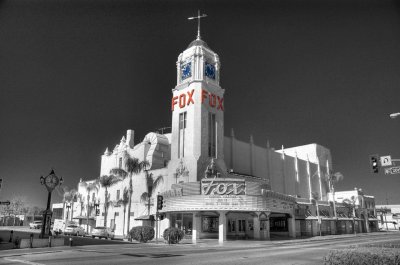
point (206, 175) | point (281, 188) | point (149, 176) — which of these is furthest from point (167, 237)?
point (281, 188)

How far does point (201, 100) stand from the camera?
182 feet

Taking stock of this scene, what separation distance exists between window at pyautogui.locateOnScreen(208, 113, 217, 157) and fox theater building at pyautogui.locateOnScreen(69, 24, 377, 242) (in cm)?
17

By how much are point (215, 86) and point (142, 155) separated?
2063 cm

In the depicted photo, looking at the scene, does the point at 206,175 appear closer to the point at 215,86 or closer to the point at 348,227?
the point at 215,86

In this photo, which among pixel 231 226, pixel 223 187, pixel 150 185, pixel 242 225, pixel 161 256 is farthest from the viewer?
pixel 150 185

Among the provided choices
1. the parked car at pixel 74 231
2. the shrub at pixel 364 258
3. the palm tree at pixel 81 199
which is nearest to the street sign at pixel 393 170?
the shrub at pixel 364 258

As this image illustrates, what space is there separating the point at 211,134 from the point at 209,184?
1634 centimetres

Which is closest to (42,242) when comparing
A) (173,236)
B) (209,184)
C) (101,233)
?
(173,236)

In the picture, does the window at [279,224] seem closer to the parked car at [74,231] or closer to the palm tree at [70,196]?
the parked car at [74,231]

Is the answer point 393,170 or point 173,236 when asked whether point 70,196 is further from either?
point 393,170

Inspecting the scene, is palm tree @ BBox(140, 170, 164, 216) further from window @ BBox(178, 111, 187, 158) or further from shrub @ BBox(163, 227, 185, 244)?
shrub @ BBox(163, 227, 185, 244)

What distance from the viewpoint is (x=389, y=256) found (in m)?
10.9

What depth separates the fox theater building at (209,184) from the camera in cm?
4222

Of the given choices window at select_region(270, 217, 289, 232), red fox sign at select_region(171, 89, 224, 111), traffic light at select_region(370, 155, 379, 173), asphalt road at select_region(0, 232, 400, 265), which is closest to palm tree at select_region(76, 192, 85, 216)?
red fox sign at select_region(171, 89, 224, 111)
